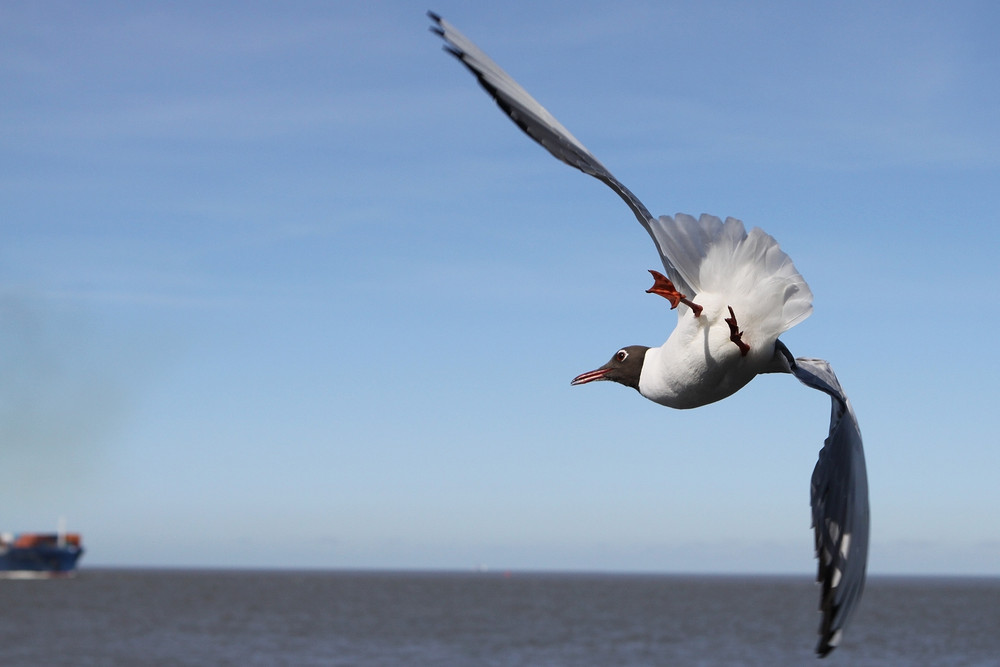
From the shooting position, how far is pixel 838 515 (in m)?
5.16

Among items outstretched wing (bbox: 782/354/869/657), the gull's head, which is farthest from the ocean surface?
outstretched wing (bbox: 782/354/869/657)

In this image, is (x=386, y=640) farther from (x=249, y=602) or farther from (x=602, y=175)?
(x=602, y=175)

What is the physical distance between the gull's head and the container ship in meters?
136

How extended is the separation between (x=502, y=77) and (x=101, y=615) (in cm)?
9309

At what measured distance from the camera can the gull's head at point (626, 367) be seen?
5.96 meters

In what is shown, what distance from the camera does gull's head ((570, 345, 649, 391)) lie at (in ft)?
19.6

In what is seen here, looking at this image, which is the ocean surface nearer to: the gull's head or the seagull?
the gull's head

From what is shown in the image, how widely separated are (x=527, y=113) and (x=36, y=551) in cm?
14145

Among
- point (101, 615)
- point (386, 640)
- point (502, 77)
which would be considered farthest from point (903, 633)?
point (502, 77)

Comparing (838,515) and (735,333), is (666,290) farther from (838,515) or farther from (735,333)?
(838,515)

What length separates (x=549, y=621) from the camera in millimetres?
88750

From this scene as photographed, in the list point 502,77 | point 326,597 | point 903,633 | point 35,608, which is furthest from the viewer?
point 326,597

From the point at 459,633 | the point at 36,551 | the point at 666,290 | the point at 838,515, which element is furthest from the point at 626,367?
the point at 36,551

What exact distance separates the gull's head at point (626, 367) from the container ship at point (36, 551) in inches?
5361
